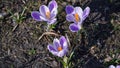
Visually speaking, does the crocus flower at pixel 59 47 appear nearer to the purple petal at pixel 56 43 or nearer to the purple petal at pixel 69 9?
the purple petal at pixel 56 43

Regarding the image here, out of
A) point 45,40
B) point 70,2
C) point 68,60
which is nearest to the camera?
point 68,60

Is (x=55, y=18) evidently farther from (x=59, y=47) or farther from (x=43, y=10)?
(x=59, y=47)

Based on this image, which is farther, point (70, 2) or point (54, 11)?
point (70, 2)

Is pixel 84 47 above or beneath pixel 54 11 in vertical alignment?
beneath

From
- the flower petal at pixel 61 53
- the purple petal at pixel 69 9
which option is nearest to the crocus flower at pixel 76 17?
the purple petal at pixel 69 9

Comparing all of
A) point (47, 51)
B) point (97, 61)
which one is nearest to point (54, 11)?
point (47, 51)

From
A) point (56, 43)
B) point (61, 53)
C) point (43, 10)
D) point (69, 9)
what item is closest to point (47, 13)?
point (43, 10)

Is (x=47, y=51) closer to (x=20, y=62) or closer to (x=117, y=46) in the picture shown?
(x=20, y=62)
